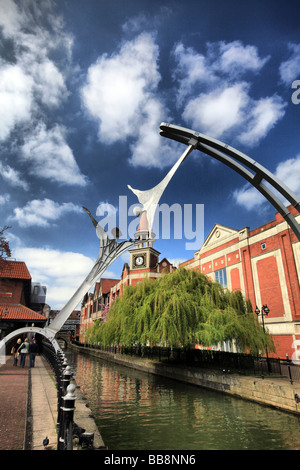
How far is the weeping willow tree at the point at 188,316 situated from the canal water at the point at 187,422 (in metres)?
2.71

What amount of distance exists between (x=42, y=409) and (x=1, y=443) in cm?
216

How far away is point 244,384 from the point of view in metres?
12.4

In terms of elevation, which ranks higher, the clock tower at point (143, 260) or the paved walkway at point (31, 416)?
the clock tower at point (143, 260)

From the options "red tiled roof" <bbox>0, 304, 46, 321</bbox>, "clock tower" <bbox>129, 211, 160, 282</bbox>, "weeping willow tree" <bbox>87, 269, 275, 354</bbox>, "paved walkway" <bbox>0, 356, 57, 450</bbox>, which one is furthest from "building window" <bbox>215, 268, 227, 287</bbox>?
"paved walkway" <bbox>0, 356, 57, 450</bbox>

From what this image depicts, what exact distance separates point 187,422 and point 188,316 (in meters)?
6.81

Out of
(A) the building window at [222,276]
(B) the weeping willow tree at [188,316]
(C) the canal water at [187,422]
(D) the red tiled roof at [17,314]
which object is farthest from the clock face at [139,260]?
(C) the canal water at [187,422]

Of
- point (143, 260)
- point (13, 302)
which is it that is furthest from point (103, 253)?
point (143, 260)

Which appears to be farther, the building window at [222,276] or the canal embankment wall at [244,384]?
the building window at [222,276]

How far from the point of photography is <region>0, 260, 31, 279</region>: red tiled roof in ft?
85.7

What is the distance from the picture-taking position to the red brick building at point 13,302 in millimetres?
23016

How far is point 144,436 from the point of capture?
7688 mm

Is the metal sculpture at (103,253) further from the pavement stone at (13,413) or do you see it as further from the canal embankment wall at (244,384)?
the canal embankment wall at (244,384)
